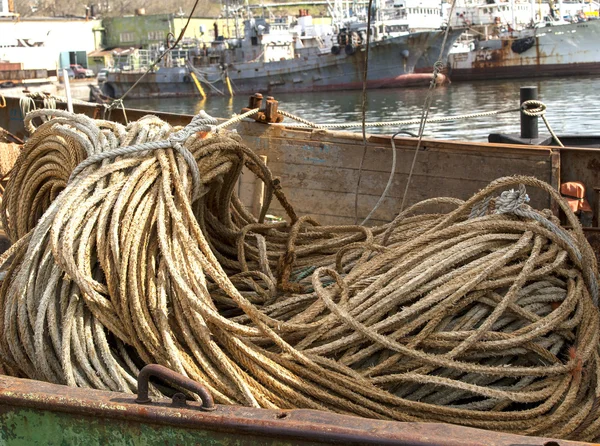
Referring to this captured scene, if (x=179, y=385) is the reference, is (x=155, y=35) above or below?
above

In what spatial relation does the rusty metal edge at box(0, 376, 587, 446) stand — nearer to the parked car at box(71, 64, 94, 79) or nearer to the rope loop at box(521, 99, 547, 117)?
the rope loop at box(521, 99, 547, 117)

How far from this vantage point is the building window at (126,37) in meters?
60.0

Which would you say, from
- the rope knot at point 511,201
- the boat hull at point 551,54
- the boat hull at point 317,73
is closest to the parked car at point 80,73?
the boat hull at point 317,73

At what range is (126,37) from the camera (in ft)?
198

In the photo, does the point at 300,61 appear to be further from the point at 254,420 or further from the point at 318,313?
the point at 254,420

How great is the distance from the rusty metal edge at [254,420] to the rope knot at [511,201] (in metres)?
1.38

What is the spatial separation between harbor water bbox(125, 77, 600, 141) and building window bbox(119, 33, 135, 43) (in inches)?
780

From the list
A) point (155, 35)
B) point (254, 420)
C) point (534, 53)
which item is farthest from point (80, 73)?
point (254, 420)

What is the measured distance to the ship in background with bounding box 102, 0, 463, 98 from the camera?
39.5m

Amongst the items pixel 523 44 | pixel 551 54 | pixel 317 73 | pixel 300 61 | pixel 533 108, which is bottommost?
pixel 533 108

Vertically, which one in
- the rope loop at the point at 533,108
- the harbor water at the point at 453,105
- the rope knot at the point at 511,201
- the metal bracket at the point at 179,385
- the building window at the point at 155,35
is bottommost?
the harbor water at the point at 453,105

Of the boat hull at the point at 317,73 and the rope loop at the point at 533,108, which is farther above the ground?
the boat hull at the point at 317,73

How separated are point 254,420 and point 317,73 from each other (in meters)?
39.6

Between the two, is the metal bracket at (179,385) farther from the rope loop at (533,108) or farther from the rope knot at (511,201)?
the rope loop at (533,108)
